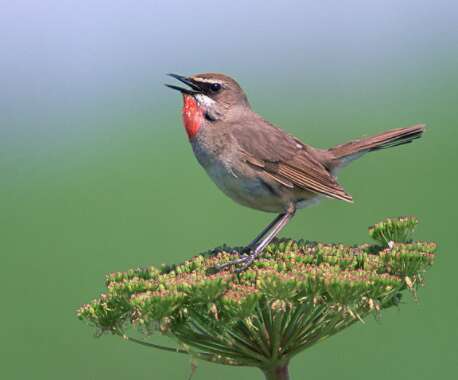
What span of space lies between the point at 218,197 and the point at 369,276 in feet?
31.8

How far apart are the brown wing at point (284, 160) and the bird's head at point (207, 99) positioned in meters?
0.20

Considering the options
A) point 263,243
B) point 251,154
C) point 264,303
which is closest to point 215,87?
point 251,154

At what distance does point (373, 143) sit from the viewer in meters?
6.99

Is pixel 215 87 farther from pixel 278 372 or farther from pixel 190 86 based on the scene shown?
pixel 278 372

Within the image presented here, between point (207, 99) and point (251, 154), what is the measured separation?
63cm

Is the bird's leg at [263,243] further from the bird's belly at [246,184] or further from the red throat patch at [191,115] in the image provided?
the red throat patch at [191,115]

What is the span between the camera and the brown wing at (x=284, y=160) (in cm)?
632

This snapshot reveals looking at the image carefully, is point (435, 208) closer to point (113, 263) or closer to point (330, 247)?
point (113, 263)

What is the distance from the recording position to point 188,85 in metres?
6.61

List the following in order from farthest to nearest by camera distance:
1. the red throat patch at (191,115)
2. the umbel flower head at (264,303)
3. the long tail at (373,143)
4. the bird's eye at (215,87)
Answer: the long tail at (373,143) < the bird's eye at (215,87) < the red throat patch at (191,115) < the umbel flower head at (264,303)

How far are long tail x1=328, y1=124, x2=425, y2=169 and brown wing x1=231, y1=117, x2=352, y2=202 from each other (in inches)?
16.4

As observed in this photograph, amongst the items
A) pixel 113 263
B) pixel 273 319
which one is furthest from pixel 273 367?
pixel 113 263

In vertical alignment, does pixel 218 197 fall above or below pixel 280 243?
above

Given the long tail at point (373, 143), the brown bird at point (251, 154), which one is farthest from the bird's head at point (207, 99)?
the long tail at point (373, 143)
